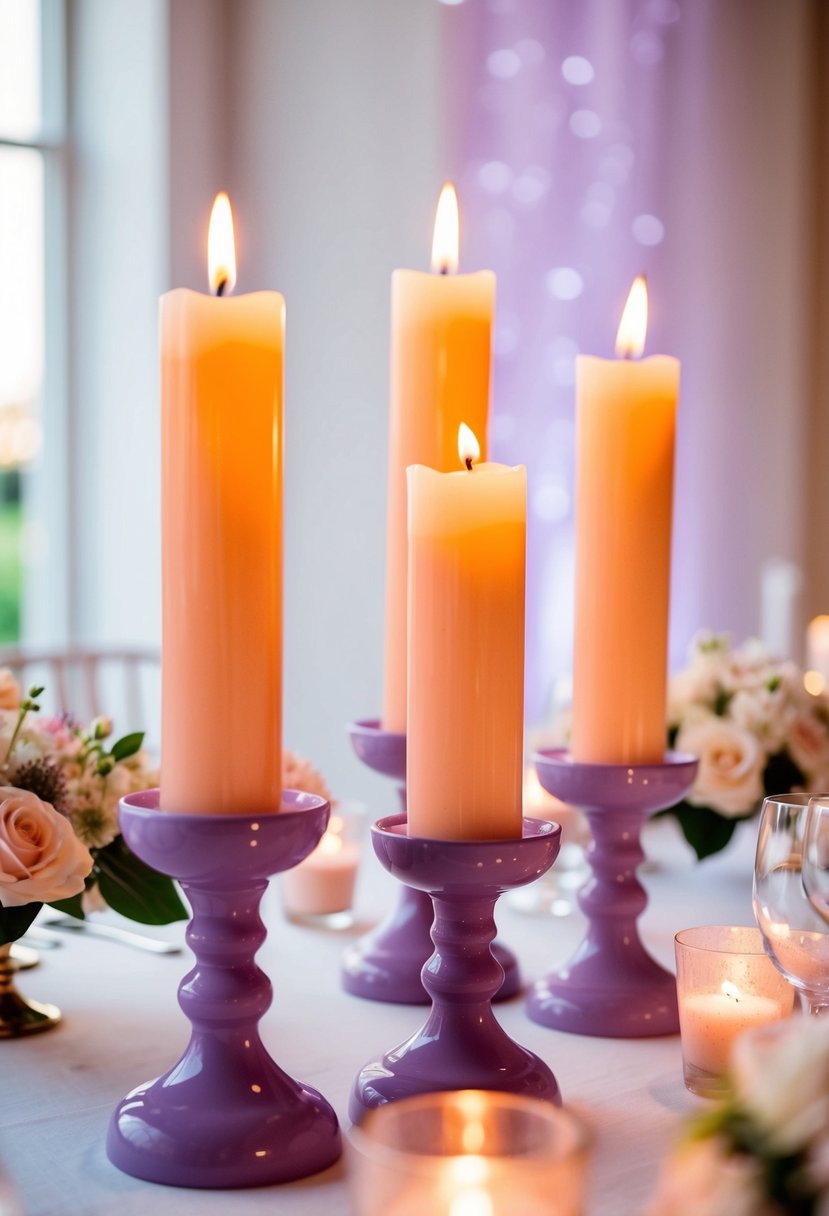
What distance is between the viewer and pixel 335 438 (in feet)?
9.48

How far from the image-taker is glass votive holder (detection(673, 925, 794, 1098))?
0.77 m

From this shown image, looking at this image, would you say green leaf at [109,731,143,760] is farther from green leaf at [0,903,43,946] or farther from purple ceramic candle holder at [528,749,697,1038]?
purple ceramic candle holder at [528,749,697,1038]

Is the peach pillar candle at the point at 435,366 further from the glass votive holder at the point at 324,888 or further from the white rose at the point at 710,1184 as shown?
the white rose at the point at 710,1184

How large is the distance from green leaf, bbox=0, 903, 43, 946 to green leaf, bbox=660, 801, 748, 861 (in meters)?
0.69

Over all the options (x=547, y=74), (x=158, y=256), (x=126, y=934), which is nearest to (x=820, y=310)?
(x=547, y=74)

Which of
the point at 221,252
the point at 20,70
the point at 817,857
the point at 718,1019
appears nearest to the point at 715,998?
the point at 718,1019

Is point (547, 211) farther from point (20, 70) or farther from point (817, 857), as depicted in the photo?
point (817, 857)

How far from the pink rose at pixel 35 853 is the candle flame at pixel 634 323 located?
0.52 meters

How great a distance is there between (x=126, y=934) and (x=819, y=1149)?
82 cm

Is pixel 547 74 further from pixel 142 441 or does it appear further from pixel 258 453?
pixel 258 453

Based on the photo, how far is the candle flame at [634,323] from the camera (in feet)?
3.12

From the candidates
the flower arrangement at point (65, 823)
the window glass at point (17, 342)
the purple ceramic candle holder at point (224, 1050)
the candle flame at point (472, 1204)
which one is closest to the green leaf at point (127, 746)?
the flower arrangement at point (65, 823)

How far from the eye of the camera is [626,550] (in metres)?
0.94

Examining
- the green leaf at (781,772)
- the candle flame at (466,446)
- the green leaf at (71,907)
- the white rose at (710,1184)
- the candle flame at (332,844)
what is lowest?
the candle flame at (332,844)
